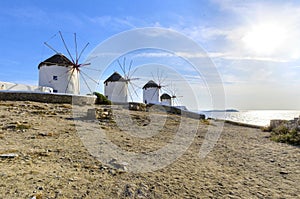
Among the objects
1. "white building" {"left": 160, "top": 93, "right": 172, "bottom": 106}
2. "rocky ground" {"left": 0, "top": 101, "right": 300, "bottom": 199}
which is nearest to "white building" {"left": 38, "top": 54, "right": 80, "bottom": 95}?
"rocky ground" {"left": 0, "top": 101, "right": 300, "bottom": 199}

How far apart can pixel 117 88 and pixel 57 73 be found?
34.1 ft

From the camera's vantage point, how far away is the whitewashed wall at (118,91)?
31.5 metres

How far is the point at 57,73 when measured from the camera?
22.4 meters

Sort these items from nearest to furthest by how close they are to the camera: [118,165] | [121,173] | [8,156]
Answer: [121,173]
[8,156]
[118,165]

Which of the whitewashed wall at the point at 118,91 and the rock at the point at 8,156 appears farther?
the whitewashed wall at the point at 118,91

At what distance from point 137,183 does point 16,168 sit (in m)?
2.20

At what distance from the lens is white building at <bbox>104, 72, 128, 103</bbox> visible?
3150cm

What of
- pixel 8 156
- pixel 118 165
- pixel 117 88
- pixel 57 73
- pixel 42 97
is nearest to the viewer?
pixel 8 156

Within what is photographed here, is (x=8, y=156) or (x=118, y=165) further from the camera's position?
(x=118, y=165)

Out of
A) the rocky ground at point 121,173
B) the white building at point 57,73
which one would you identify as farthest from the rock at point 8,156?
the white building at point 57,73

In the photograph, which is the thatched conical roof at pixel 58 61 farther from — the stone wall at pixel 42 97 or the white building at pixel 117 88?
the white building at pixel 117 88

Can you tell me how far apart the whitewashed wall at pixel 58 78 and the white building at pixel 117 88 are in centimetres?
880

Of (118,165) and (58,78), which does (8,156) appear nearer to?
(118,165)

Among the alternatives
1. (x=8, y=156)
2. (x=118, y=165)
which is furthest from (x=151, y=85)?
(x=8, y=156)
